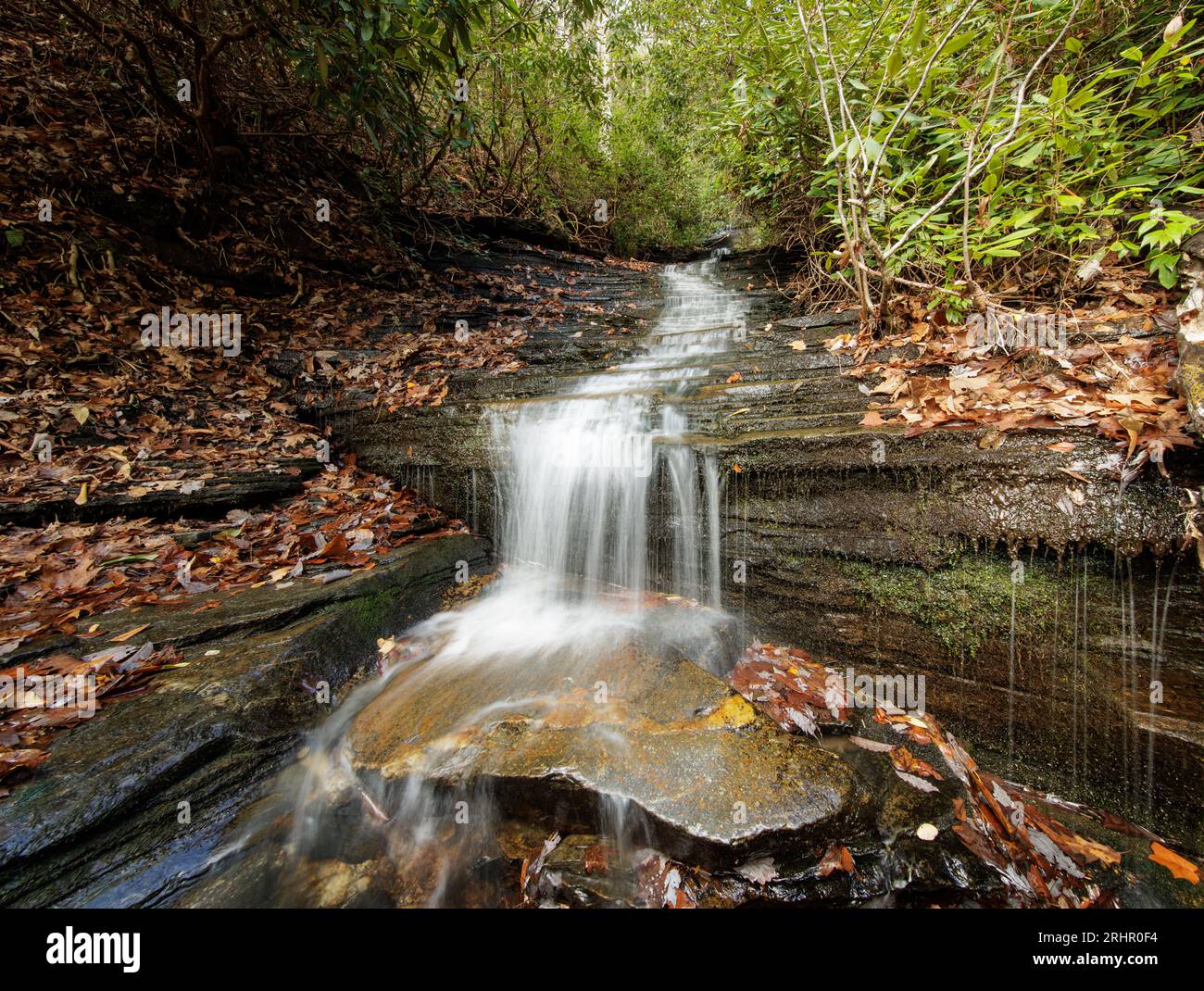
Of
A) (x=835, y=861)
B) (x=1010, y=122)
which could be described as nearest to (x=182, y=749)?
(x=835, y=861)

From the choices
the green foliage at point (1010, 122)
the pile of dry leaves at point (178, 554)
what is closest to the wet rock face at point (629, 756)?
the pile of dry leaves at point (178, 554)

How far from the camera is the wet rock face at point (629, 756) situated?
1.95 m

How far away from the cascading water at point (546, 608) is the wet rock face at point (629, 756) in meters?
0.03

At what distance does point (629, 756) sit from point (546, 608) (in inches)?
70.5

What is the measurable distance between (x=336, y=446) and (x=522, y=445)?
8.04 ft

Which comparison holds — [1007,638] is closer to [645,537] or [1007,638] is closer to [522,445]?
[645,537]

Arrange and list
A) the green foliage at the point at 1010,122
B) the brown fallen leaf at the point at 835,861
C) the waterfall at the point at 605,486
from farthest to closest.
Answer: the waterfall at the point at 605,486 → the green foliage at the point at 1010,122 → the brown fallen leaf at the point at 835,861
